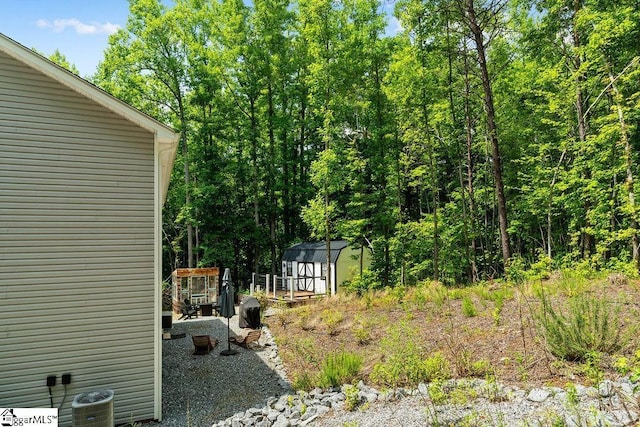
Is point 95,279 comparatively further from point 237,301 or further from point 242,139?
point 242,139

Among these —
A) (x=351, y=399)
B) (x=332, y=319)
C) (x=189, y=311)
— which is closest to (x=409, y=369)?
(x=351, y=399)

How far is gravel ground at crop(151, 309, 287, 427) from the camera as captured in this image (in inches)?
247

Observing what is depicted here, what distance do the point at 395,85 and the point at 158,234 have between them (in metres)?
12.1

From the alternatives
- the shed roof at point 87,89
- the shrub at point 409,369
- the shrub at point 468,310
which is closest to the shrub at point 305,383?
the shrub at point 409,369

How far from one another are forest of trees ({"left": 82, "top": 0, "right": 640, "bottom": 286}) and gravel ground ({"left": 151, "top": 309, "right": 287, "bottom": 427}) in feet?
25.0

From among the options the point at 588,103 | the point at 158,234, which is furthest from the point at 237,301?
the point at 588,103

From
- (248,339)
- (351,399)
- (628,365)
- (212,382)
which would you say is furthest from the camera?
(248,339)

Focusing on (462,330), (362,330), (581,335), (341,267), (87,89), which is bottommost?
(362,330)

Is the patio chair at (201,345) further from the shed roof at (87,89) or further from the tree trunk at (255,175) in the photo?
the tree trunk at (255,175)

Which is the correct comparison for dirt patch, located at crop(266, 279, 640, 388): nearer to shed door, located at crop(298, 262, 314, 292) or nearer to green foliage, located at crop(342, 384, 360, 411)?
green foliage, located at crop(342, 384, 360, 411)

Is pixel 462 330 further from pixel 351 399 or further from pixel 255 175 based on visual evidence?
pixel 255 175

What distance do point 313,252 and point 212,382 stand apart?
500 inches

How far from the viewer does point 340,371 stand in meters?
5.80

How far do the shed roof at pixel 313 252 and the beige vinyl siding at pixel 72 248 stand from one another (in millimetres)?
13361
